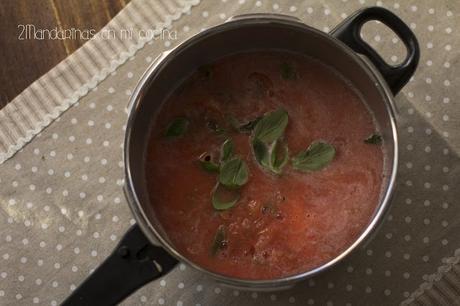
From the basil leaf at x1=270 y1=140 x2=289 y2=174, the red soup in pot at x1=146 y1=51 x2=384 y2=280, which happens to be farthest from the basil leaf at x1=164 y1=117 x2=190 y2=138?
the basil leaf at x1=270 y1=140 x2=289 y2=174

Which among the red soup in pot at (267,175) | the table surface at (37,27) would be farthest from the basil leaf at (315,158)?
the table surface at (37,27)

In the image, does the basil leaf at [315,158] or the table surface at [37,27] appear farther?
the table surface at [37,27]

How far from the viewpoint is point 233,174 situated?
2.63ft

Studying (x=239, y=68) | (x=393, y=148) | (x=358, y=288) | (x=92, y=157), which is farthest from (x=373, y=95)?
(x=92, y=157)

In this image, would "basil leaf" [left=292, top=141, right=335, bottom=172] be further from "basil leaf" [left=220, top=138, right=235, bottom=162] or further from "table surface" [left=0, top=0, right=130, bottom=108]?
"table surface" [left=0, top=0, right=130, bottom=108]

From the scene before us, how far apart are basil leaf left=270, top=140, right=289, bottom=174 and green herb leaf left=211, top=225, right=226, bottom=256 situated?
104 mm

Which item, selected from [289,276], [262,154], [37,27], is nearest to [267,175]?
[262,154]

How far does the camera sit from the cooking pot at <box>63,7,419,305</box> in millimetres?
762

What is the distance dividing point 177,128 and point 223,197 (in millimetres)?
113

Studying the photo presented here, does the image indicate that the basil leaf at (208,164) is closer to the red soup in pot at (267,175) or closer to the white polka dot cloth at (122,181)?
the red soup in pot at (267,175)

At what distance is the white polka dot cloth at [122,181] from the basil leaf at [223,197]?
5.9 inches

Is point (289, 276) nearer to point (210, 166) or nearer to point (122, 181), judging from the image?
point (210, 166)

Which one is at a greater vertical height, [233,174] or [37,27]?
[37,27]

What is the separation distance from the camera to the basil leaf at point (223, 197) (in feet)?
2.64
